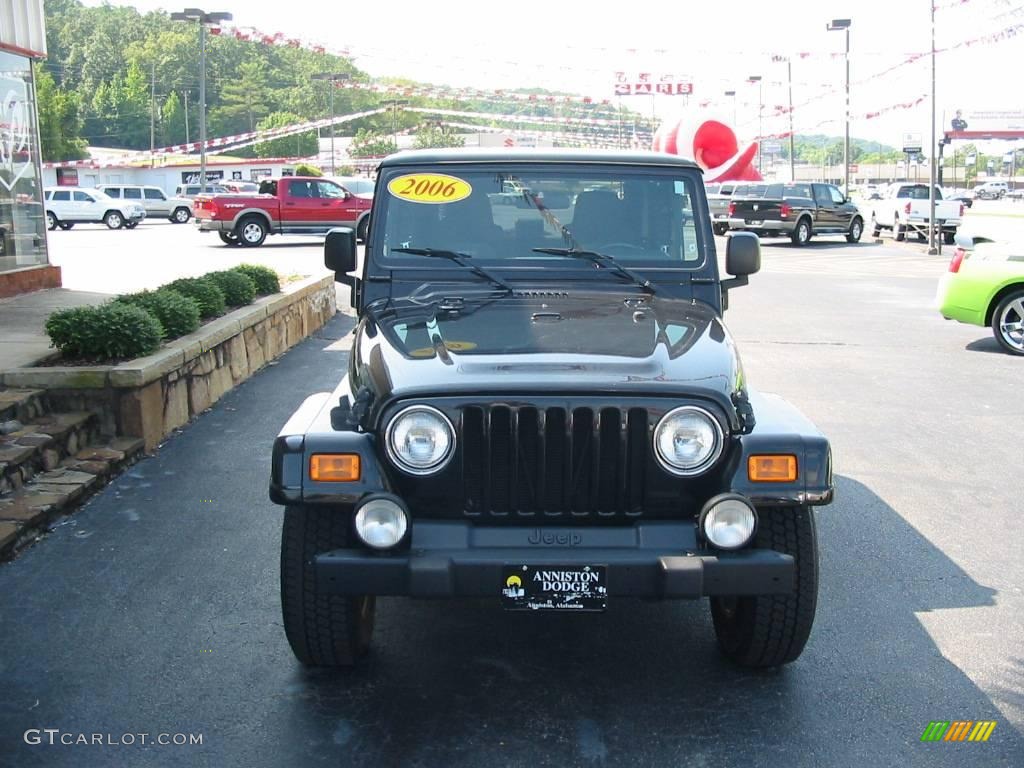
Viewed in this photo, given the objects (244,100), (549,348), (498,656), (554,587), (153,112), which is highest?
(244,100)

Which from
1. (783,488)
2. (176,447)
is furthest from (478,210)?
(176,447)

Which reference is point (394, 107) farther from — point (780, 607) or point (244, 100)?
point (780, 607)

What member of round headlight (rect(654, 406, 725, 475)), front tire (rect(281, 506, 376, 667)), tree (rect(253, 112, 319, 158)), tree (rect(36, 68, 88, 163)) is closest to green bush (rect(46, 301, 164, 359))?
front tire (rect(281, 506, 376, 667))

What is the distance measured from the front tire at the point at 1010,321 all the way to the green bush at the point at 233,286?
7.75 meters

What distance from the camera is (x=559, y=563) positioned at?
3541mm

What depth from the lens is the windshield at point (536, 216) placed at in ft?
16.6

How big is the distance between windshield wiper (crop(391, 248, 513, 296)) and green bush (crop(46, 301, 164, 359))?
10.1 feet

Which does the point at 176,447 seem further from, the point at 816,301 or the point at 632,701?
the point at 816,301

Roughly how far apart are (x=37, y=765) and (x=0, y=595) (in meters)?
1.66

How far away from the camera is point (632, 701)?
3916 mm

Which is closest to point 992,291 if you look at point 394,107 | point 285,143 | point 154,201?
point 154,201

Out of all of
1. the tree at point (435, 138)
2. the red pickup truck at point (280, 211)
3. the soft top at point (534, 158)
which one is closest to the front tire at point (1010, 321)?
the soft top at point (534, 158)

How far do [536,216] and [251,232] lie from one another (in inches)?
957

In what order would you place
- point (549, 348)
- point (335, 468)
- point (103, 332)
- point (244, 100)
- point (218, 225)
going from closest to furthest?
point (335, 468), point (549, 348), point (103, 332), point (218, 225), point (244, 100)
